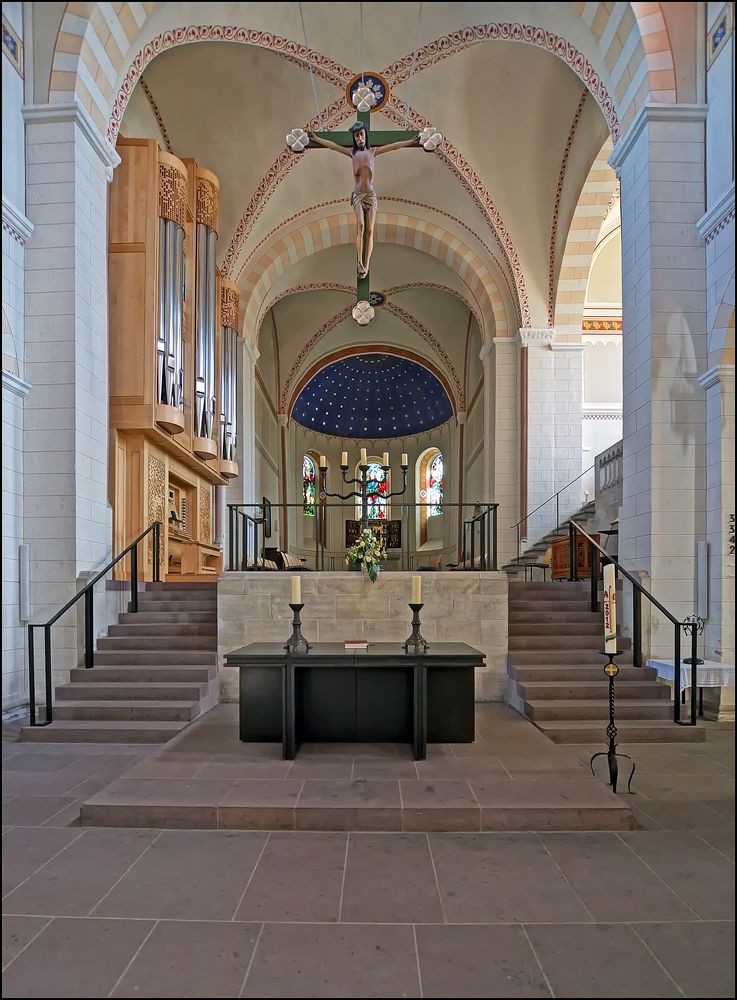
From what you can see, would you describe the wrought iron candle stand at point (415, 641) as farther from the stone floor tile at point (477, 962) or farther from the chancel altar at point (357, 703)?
the stone floor tile at point (477, 962)

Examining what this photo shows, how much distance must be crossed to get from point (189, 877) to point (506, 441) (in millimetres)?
11320

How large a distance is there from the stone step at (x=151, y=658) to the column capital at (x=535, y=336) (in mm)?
8555

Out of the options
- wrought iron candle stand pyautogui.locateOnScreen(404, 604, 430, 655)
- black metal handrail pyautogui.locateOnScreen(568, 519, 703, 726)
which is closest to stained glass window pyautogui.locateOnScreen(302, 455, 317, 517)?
black metal handrail pyautogui.locateOnScreen(568, 519, 703, 726)

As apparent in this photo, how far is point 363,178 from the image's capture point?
253 inches

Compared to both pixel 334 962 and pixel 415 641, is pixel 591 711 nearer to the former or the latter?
pixel 415 641

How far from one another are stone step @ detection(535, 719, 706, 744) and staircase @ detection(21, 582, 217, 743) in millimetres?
2975

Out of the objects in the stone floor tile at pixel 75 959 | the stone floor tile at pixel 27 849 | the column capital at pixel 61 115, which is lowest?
the stone floor tile at pixel 27 849

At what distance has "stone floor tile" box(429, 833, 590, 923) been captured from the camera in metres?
2.79

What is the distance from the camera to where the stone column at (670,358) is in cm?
695

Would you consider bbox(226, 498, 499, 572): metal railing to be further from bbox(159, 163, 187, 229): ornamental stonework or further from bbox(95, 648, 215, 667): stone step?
bbox(159, 163, 187, 229): ornamental stonework

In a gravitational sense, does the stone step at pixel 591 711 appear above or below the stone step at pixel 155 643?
below

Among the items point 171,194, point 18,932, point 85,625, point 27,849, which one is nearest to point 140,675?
point 85,625

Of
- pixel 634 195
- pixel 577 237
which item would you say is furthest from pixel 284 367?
pixel 634 195

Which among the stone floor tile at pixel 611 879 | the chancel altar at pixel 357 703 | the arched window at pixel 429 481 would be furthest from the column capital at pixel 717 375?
the arched window at pixel 429 481
